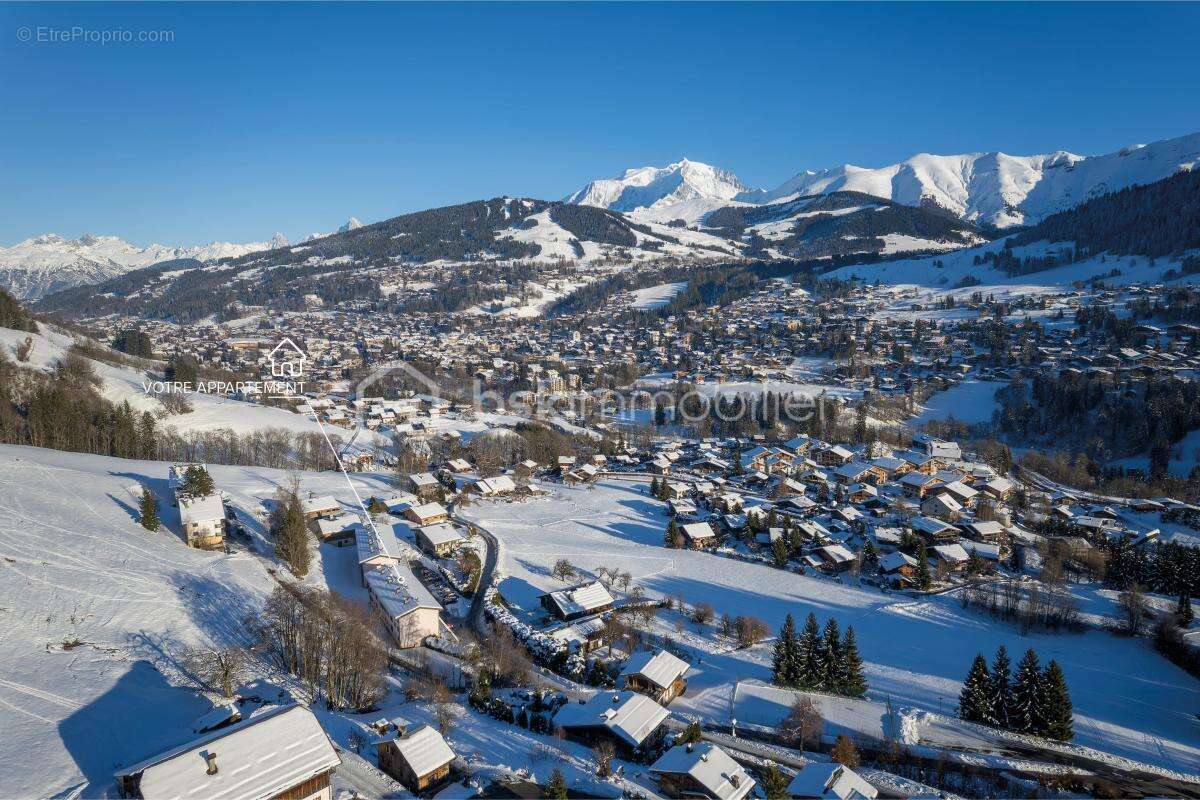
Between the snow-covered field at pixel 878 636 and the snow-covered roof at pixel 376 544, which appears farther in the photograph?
the snow-covered roof at pixel 376 544

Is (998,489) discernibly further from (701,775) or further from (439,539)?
(701,775)

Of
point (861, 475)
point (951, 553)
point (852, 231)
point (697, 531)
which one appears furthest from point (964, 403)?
point (852, 231)

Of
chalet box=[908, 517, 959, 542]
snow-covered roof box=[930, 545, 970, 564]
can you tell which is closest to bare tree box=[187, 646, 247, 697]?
snow-covered roof box=[930, 545, 970, 564]

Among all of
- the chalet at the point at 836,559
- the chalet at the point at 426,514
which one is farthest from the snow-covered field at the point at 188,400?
the chalet at the point at 836,559

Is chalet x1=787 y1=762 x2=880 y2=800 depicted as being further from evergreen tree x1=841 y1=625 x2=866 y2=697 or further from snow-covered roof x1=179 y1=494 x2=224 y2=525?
snow-covered roof x1=179 y1=494 x2=224 y2=525

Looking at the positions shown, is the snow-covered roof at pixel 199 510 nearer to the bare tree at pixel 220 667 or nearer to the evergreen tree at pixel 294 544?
the evergreen tree at pixel 294 544

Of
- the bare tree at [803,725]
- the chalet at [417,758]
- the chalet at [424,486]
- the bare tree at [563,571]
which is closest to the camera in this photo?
the chalet at [417,758]

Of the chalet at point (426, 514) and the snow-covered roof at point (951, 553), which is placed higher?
the chalet at point (426, 514)

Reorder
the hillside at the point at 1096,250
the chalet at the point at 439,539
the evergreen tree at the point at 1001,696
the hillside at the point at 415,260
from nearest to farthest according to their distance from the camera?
the evergreen tree at the point at 1001,696
the chalet at the point at 439,539
the hillside at the point at 1096,250
the hillside at the point at 415,260
